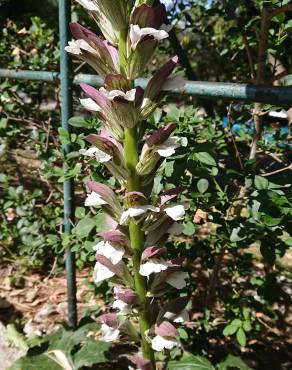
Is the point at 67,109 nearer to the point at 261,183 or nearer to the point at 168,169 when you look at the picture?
the point at 168,169

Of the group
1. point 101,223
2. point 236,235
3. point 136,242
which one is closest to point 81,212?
point 101,223

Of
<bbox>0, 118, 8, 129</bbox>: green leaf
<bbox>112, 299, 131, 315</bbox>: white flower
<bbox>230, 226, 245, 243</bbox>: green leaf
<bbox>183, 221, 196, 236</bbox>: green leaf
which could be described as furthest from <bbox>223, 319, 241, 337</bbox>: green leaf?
<bbox>0, 118, 8, 129</bbox>: green leaf

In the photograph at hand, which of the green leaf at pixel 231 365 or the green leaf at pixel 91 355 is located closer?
the green leaf at pixel 231 365

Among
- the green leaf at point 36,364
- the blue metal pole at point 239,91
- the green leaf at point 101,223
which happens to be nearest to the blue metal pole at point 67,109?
the green leaf at point 36,364

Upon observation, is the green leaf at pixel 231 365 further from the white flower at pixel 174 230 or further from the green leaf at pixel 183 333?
the white flower at pixel 174 230

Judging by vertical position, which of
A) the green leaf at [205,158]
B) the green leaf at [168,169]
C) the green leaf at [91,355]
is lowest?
the green leaf at [91,355]
